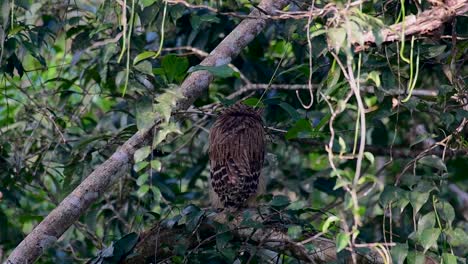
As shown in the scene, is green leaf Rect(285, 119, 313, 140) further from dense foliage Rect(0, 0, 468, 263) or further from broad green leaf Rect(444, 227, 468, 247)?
broad green leaf Rect(444, 227, 468, 247)

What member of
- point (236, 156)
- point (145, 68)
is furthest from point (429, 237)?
point (236, 156)

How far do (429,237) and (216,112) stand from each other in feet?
8.65

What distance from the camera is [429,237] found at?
15.0 ft

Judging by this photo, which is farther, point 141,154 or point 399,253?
point 399,253

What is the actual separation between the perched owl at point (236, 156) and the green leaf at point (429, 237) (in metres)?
2.00

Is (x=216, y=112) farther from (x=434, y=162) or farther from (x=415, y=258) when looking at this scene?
(x=415, y=258)

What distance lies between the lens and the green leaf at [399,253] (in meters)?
4.55

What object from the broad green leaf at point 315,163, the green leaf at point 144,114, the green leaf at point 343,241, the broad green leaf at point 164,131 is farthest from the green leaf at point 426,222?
the broad green leaf at point 315,163

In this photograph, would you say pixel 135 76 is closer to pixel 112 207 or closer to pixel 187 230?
pixel 187 230

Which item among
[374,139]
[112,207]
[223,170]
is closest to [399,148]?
[374,139]

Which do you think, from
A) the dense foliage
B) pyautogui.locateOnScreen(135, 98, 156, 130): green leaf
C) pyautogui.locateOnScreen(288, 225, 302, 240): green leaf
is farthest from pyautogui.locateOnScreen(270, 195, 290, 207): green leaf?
pyautogui.locateOnScreen(135, 98, 156, 130): green leaf

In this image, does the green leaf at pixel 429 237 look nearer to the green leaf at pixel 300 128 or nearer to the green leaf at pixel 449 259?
the green leaf at pixel 449 259

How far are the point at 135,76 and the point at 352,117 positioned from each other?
3.42 m

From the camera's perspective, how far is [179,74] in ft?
17.1
